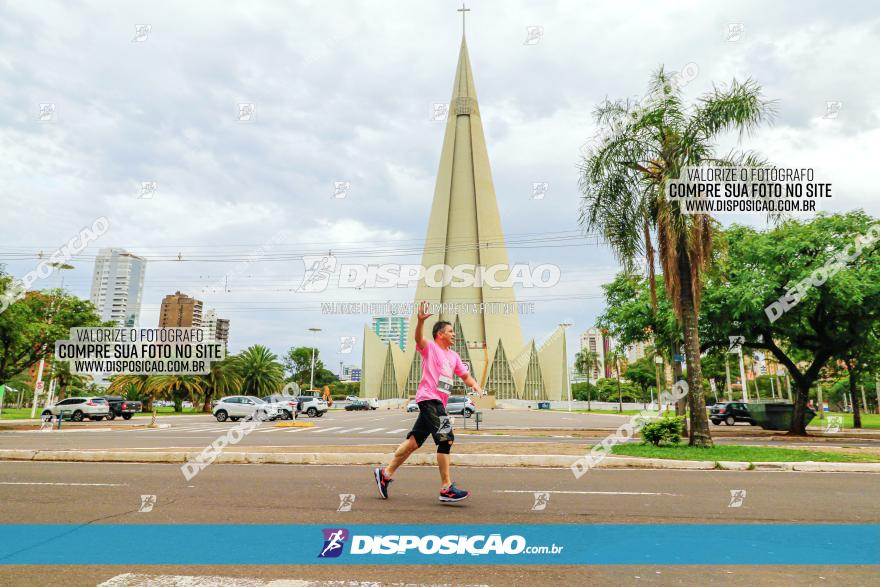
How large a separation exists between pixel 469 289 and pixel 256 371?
45802 mm

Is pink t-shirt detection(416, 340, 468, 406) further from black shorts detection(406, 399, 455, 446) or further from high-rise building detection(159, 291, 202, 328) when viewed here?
high-rise building detection(159, 291, 202, 328)

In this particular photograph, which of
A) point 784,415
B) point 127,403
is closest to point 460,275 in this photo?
point 127,403

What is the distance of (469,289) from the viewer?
91688 millimetres

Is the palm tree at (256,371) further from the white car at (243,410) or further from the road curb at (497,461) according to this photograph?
the road curb at (497,461)

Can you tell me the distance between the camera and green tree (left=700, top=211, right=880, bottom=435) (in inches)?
676

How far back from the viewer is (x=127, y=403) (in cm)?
3638

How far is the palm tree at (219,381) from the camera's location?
46000 millimetres

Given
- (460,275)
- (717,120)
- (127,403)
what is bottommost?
(127,403)

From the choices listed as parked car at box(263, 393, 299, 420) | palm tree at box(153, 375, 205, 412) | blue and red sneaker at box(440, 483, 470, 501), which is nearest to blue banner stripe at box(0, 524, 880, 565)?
blue and red sneaker at box(440, 483, 470, 501)

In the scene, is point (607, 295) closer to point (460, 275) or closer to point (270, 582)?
point (270, 582)

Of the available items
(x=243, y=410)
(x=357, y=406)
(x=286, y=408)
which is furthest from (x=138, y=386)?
(x=286, y=408)

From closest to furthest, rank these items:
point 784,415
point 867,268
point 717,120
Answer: point 717,120 < point 867,268 < point 784,415

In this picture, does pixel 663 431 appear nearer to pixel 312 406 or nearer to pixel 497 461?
pixel 497 461

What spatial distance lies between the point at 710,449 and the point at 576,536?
344 inches
